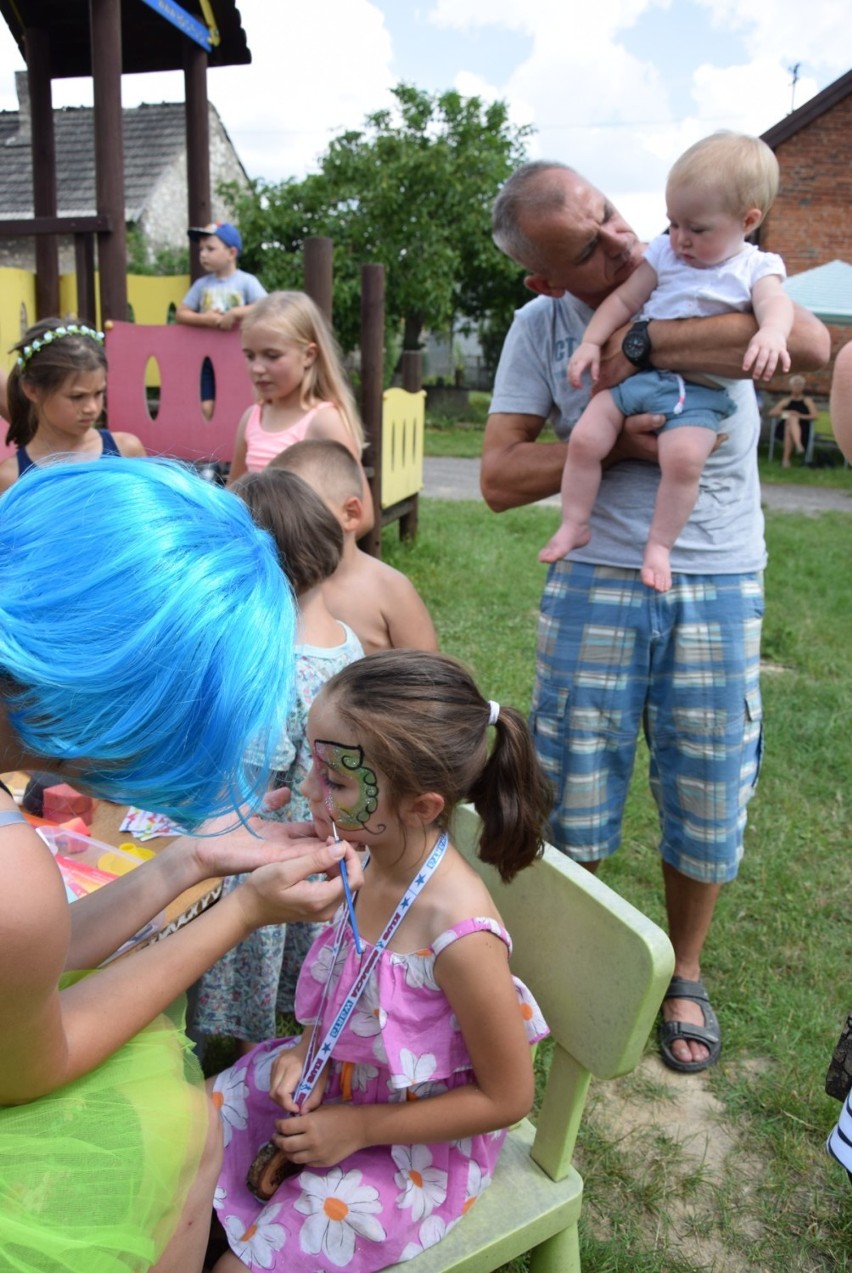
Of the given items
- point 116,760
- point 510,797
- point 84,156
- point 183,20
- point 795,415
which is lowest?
point 795,415

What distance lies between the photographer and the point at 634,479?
224 cm

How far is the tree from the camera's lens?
17.6m

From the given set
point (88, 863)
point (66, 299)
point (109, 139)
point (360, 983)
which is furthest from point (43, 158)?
point (360, 983)

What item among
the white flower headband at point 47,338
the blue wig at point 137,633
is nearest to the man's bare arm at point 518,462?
the blue wig at point 137,633

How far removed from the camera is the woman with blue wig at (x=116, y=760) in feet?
3.38

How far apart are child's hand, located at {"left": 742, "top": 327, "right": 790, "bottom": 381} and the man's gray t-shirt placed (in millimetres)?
169

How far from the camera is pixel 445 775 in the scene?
1.46 metres

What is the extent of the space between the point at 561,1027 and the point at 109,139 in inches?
192

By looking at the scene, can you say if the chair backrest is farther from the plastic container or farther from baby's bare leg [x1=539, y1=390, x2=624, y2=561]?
baby's bare leg [x1=539, y1=390, x2=624, y2=561]

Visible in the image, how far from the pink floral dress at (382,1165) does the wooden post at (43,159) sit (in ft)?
17.3

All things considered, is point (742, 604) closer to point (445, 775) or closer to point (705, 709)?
point (705, 709)

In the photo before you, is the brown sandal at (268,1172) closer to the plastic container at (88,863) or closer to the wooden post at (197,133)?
the plastic container at (88,863)

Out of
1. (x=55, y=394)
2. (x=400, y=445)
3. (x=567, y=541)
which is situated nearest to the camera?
(x=567, y=541)

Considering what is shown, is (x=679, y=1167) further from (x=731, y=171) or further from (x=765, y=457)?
(x=765, y=457)
